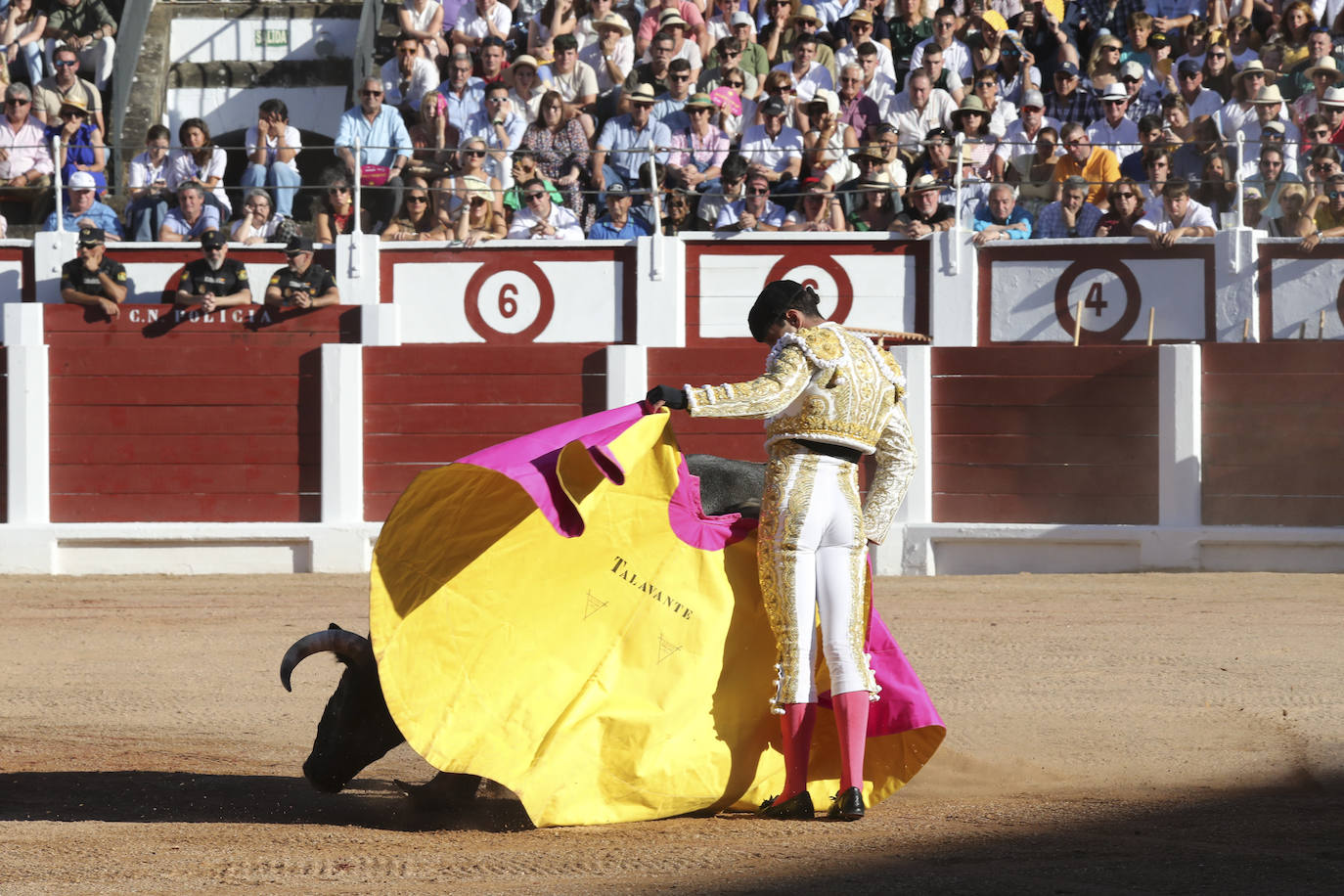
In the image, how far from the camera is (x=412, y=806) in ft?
12.2

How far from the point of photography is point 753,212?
954 cm

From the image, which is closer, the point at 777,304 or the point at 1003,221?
A: the point at 777,304

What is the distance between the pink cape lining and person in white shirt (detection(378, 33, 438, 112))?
6.94 metres

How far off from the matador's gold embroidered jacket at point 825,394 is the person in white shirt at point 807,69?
6726 mm

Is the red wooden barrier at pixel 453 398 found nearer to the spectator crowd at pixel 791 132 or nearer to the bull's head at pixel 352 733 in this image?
the spectator crowd at pixel 791 132

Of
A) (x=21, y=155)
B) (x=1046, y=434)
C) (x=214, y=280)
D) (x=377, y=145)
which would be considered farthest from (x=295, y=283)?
(x=1046, y=434)

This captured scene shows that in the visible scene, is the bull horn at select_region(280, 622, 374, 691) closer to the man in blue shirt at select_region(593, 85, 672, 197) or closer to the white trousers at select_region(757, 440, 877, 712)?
the white trousers at select_region(757, 440, 877, 712)

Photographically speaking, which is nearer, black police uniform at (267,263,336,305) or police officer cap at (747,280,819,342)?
police officer cap at (747,280,819,342)

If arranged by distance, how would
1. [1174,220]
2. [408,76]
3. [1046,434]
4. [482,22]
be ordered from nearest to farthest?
1. [1046,434]
2. [1174,220]
3. [408,76]
4. [482,22]

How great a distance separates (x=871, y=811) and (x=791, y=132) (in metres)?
6.67

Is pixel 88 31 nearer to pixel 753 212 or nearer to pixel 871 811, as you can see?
pixel 753 212

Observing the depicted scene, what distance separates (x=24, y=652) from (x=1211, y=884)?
4.64 meters

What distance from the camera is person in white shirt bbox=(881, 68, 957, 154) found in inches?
381

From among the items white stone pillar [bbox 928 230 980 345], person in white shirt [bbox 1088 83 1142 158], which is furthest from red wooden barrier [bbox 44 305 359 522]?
person in white shirt [bbox 1088 83 1142 158]
